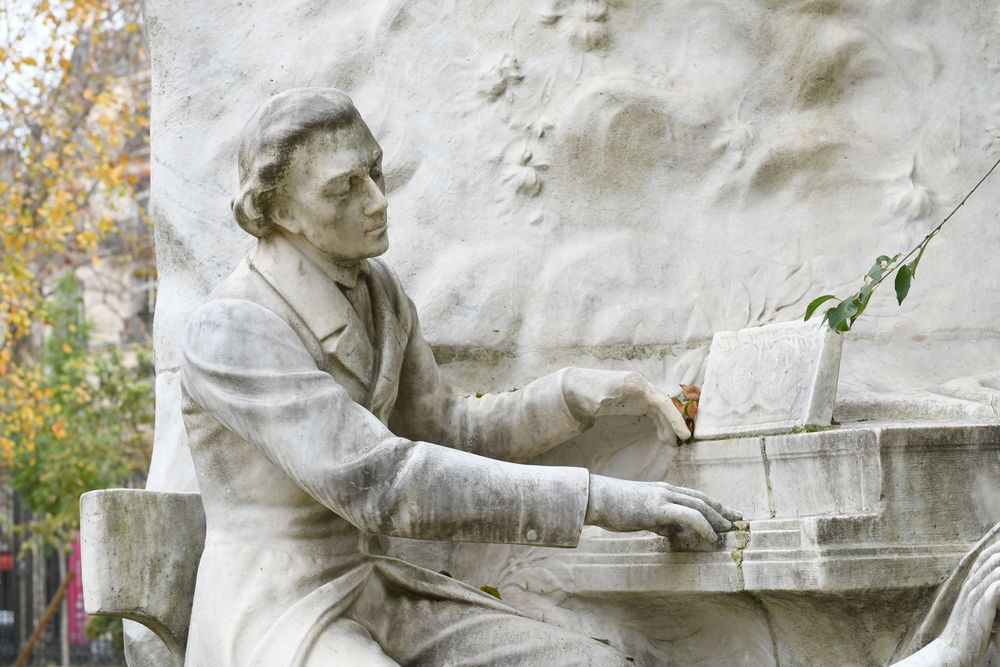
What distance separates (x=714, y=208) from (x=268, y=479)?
1787 millimetres

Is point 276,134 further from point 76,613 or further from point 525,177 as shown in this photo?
point 76,613

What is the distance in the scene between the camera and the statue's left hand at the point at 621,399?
410 centimetres

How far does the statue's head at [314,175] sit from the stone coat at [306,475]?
0.12m

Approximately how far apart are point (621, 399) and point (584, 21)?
143 cm

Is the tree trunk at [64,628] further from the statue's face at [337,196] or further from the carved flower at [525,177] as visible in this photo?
the statue's face at [337,196]

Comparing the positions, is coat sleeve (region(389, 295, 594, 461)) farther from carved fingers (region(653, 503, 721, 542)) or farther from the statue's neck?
carved fingers (region(653, 503, 721, 542))

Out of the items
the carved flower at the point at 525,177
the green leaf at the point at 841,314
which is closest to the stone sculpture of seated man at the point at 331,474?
the green leaf at the point at 841,314

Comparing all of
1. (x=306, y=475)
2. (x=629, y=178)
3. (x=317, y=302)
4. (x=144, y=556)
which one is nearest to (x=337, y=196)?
(x=317, y=302)

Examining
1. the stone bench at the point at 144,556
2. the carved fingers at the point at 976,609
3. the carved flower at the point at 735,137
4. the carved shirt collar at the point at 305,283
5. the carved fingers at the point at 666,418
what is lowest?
the carved fingers at the point at 976,609

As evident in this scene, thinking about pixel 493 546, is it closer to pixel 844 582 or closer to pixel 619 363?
pixel 619 363

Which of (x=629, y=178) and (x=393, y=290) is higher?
(x=629, y=178)

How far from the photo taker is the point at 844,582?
3.52 m

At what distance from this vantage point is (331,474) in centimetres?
350

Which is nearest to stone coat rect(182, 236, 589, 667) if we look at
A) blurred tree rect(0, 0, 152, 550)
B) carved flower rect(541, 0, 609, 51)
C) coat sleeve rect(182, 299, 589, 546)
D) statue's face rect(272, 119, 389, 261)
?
coat sleeve rect(182, 299, 589, 546)
